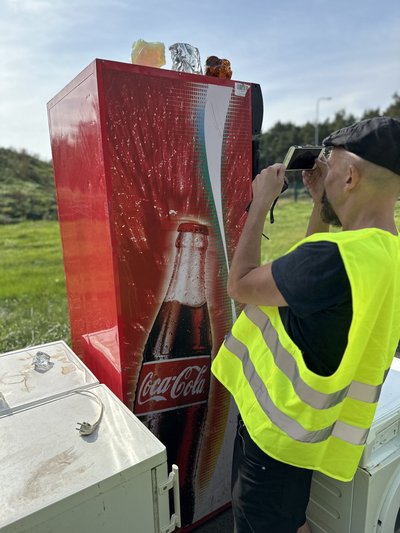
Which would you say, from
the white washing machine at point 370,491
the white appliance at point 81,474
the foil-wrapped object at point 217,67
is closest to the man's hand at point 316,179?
the foil-wrapped object at point 217,67

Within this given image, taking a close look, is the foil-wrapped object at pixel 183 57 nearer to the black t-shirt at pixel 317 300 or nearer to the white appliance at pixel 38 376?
the black t-shirt at pixel 317 300

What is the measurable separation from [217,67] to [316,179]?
0.71 m

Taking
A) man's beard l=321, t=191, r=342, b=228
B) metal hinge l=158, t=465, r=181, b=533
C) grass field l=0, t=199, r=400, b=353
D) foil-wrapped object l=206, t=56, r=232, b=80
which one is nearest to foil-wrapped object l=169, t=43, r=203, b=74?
foil-wrapped object l=206, t=56, r=232, b=80

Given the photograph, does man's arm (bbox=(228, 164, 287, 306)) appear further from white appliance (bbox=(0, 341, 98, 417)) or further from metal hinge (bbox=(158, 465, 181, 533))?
white appliance (bbox=(0, 341, 98, 417))

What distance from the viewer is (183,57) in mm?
1690

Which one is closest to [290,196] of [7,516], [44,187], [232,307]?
[44,187]

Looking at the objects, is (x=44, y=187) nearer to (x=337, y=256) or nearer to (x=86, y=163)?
(x=86, y=163)

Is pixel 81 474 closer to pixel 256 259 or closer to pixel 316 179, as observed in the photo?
pixel 256 259

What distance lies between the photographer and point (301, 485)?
1313 mm

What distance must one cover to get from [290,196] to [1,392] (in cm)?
1642

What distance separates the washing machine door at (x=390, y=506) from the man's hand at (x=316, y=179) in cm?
115

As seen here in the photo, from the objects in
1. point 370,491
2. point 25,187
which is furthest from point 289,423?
point 25,187

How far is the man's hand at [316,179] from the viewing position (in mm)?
1445

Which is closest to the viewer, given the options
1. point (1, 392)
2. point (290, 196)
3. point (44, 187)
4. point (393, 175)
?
point (393, 175)
